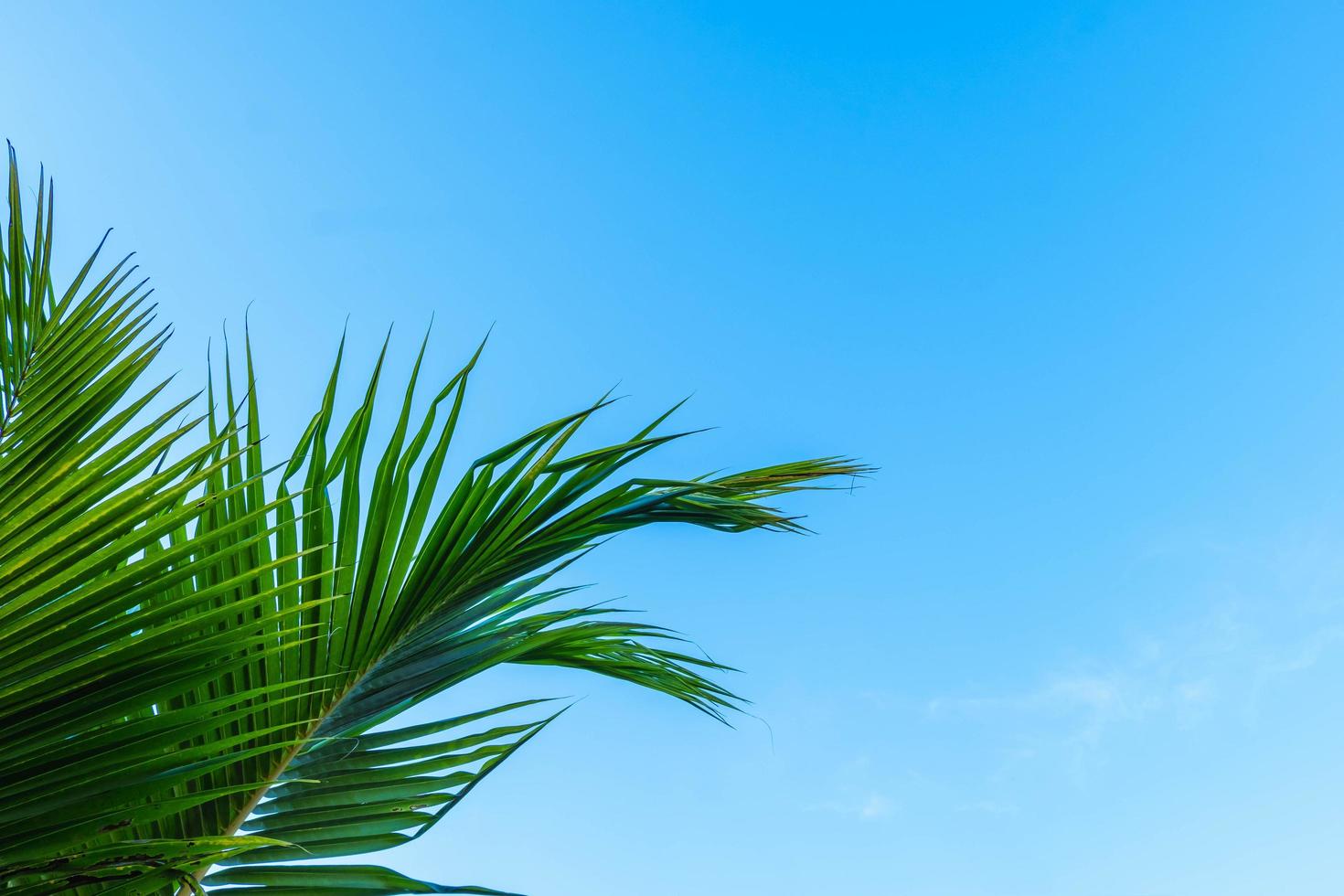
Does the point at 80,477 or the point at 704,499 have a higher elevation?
the point at 704,499

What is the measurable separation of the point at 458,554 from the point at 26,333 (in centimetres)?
64

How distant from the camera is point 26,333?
1.31 m

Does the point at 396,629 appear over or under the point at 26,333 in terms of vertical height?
under

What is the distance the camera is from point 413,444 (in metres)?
1.52

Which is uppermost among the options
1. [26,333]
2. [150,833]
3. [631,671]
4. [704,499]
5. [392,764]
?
[704,499]

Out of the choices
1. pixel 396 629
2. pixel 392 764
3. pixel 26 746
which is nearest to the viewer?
pixel 26 746

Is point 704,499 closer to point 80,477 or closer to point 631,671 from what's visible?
point 631,671

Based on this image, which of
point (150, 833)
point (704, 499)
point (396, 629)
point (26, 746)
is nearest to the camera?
point (26, 746)

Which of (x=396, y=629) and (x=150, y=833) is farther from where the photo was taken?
(x=396, y=629)

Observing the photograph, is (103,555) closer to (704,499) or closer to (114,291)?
(114,291)

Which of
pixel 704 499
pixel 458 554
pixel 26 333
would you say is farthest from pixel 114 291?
pixel 704 499

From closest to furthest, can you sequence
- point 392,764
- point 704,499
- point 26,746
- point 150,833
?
point 26,746
point 150,833
point 392,764
point 704,499

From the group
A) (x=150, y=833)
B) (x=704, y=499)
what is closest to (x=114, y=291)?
(x=150, y=833)

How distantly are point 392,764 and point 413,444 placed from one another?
464 millimetres
